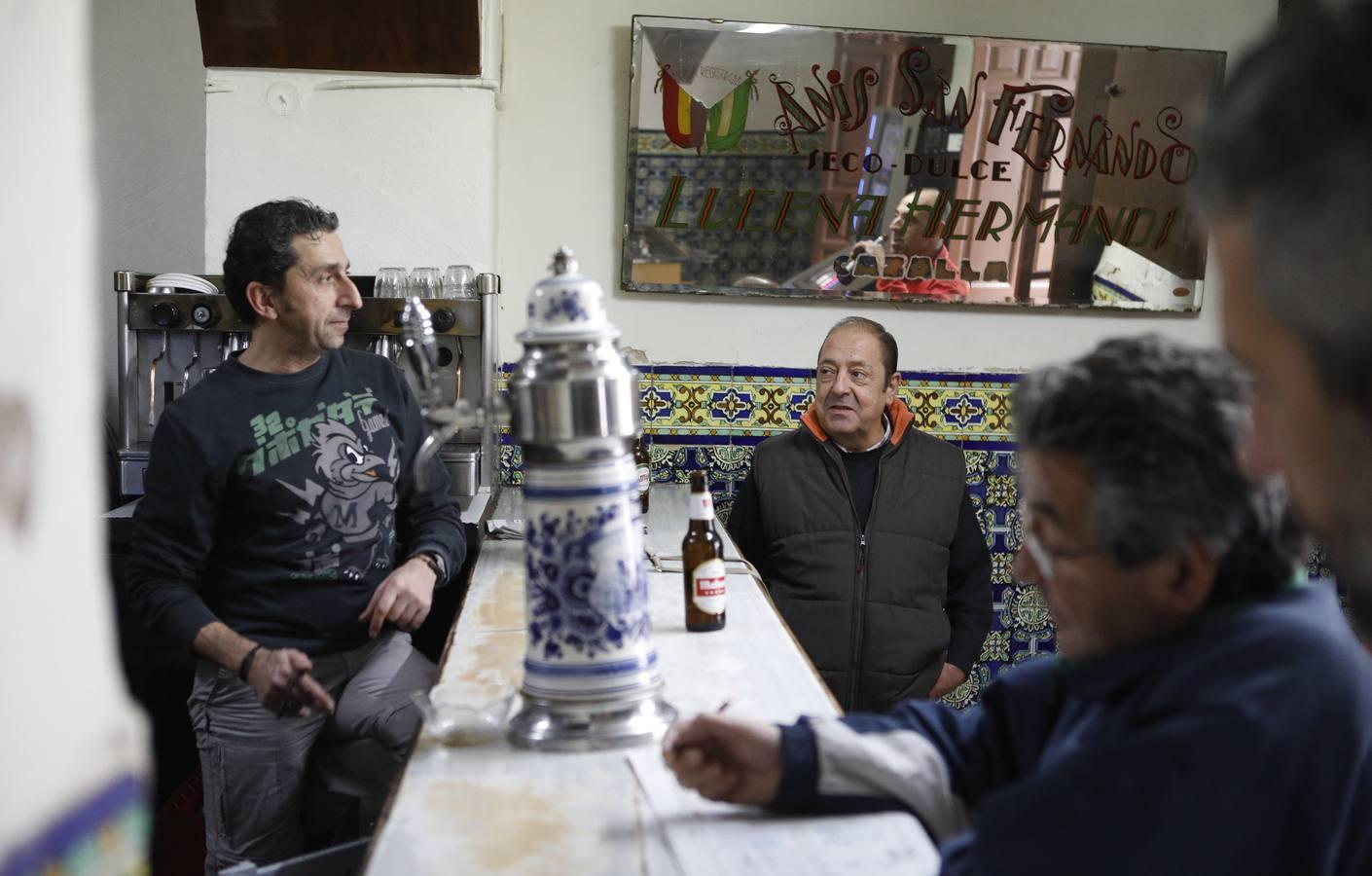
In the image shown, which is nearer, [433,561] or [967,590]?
[433,561]

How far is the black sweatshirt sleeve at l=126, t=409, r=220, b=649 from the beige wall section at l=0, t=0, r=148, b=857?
160cm

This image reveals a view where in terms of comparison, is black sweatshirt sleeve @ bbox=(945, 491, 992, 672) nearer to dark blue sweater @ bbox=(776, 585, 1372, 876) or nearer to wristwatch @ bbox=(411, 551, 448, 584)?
wristwatch @ bbox=(411, 551, 448, 584)

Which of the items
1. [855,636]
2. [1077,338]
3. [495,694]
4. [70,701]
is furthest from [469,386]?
[70,701]

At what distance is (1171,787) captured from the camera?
90cm

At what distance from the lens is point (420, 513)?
8.44 ft

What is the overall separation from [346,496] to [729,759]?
1.37 metres

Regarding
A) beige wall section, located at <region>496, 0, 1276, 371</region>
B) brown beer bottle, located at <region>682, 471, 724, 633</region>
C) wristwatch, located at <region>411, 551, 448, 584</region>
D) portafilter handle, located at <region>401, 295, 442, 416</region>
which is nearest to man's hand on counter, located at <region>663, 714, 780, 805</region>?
portafilter handle, located at <region>401, 295, 442, 416</region>

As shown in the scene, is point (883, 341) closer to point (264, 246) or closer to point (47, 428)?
point (264, 246)

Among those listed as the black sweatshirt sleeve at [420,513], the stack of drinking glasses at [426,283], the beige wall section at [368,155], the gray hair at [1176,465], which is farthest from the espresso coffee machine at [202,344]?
the gray hair at [1176,465]

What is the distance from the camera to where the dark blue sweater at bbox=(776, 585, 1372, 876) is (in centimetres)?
90

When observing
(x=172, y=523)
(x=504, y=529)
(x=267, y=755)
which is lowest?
(x=267, y=755)

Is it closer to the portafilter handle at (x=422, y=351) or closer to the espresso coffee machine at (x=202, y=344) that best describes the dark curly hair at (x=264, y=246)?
the espresso coffee machine at (x=202, y=344)

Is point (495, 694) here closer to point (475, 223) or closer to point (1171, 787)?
point (1171, 787)

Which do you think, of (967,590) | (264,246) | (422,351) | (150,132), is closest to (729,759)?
(422,351)
